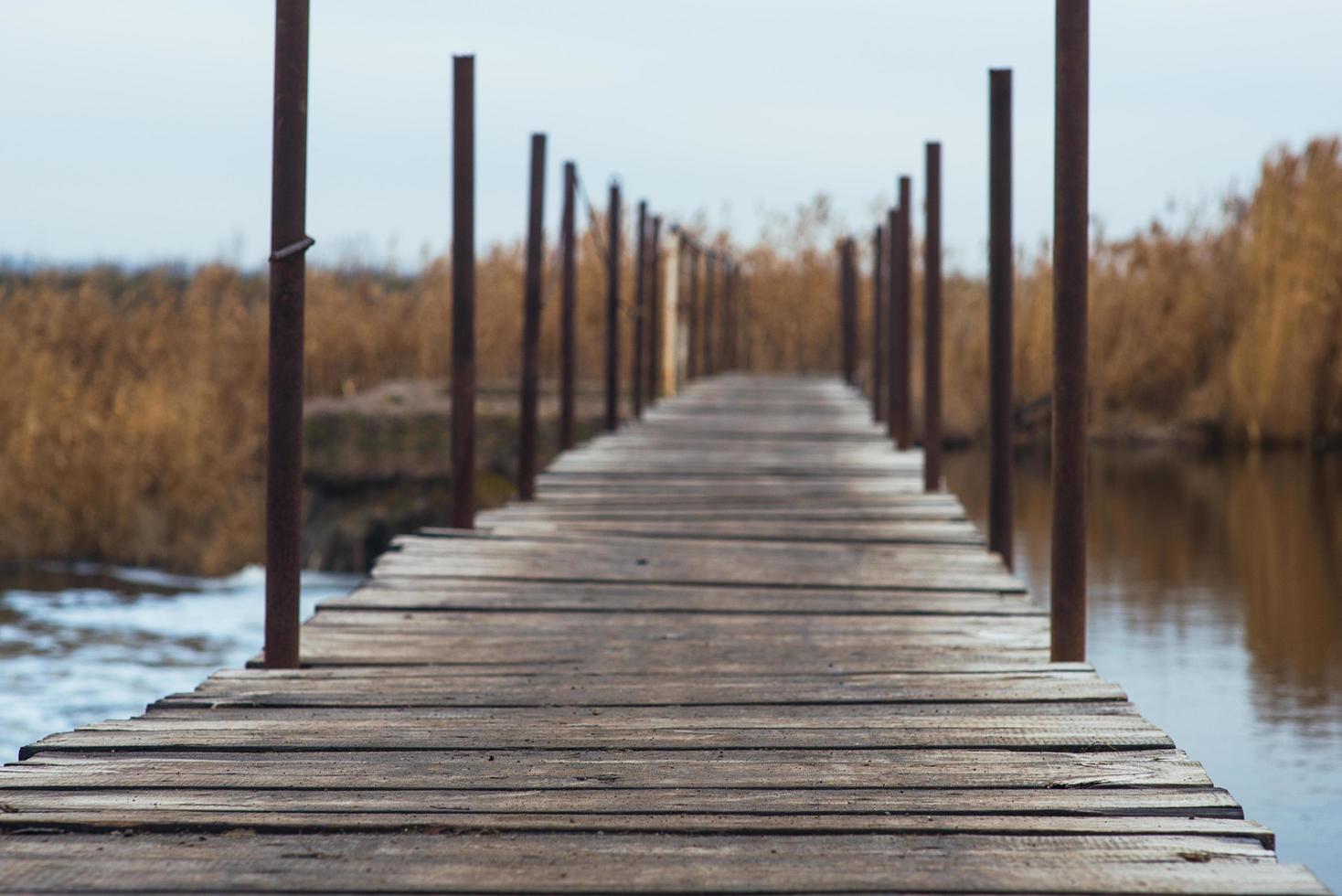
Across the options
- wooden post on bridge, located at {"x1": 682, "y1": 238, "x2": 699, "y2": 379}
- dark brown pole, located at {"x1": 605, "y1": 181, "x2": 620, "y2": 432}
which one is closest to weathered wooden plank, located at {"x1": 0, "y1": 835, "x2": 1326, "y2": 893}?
dark brown pole, located at {"x1": 605, "y1": 181, "x2": 620, "y2": 432}

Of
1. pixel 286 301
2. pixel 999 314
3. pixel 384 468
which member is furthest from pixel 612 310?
pixel 286 301

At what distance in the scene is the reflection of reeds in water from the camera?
777cm

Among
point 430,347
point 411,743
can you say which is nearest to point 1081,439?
point 411,743

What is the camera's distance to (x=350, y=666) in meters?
3.00

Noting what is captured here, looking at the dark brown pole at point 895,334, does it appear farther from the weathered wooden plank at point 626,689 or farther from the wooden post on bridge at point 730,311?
the wooden post on bridge at point 730,311

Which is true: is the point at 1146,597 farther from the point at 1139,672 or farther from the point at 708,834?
the point at 708,834

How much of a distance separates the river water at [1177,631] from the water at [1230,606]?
16 millimetres

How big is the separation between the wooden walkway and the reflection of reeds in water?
4.11 metres

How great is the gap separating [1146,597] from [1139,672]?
203cm

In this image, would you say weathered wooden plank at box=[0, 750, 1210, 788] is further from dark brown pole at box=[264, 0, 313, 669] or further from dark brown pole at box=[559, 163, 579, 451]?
dark brown pole at box=[559, 163, 579, 451]

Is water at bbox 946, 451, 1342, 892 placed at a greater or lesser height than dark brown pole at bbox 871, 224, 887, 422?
lesser

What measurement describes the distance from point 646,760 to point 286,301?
135cm

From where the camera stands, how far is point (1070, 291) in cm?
302

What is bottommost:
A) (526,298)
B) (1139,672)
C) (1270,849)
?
(1139,672)
